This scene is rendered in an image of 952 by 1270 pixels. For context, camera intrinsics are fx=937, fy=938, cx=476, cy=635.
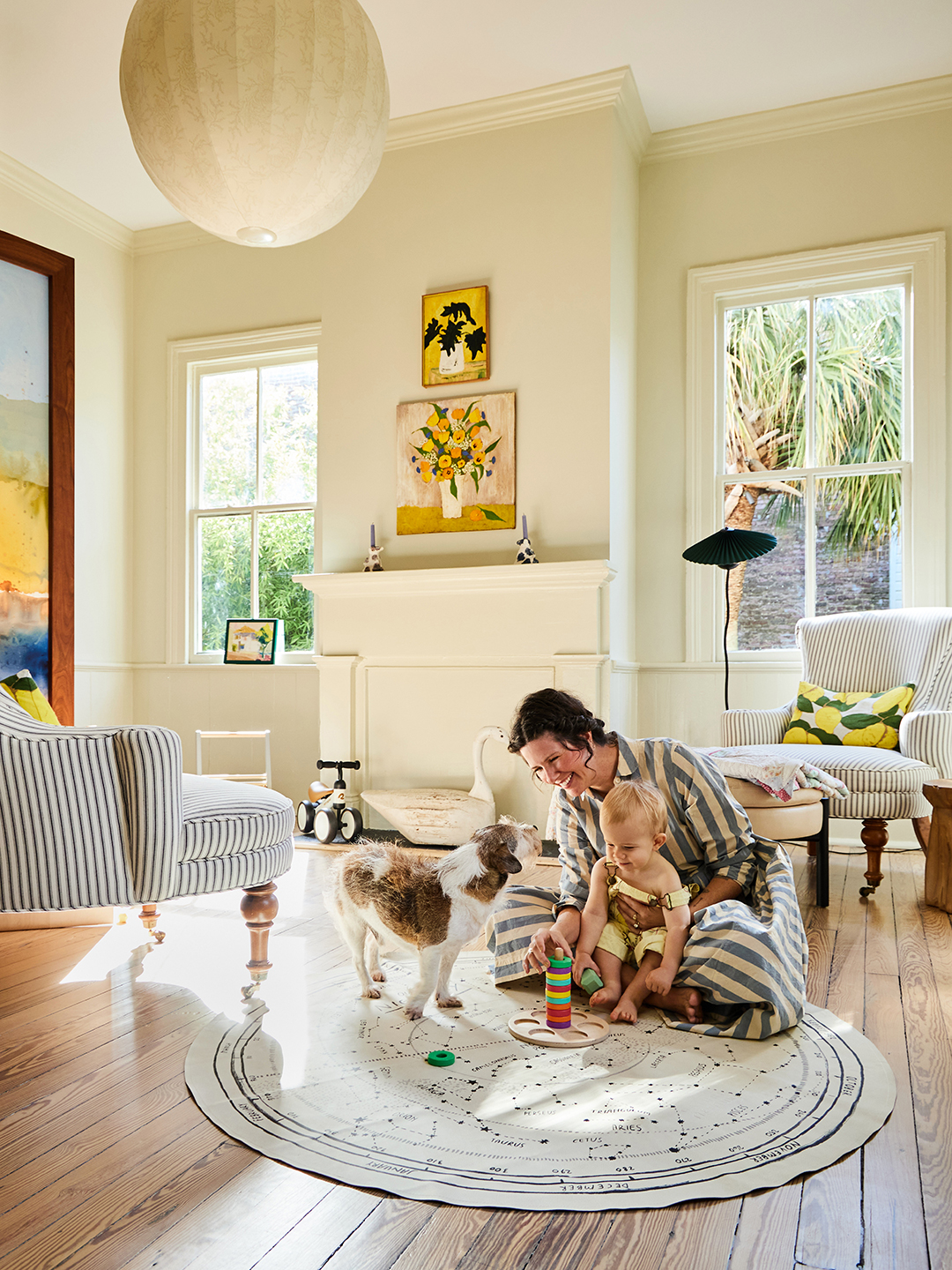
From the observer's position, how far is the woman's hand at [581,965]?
2117 millimetres

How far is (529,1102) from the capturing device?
1.64m

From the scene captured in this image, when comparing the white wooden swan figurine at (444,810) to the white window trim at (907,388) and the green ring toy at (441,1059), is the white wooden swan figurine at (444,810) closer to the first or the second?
the white window trim at (907,388)

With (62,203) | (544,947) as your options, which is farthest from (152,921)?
(62,203)

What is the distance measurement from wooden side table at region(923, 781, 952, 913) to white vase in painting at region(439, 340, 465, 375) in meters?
2.86

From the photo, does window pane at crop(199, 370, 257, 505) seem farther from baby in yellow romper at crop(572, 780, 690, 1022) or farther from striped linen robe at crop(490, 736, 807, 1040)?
baby in yellow romper at crop(572, 780, 690, 1022)

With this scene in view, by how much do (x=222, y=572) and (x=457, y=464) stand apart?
1861 mm

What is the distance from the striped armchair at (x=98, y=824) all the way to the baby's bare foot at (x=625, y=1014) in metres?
0.94


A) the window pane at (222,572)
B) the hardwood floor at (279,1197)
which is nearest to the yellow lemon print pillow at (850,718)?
the hardwood floor at (279,1197)

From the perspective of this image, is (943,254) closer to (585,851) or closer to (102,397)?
(585,851)

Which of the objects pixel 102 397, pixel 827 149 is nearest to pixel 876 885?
pixel 827 149

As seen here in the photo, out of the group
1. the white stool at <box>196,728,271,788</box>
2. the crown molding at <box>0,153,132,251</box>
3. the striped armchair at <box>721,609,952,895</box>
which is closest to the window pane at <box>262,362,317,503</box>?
the crown molding at <box>0,153,132,251</box>

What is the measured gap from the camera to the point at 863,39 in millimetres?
4062

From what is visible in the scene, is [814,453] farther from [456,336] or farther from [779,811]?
[779,811]

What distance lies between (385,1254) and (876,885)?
2671mm
